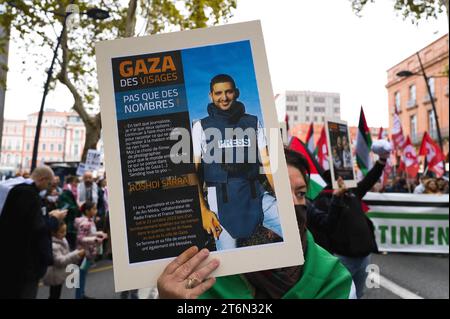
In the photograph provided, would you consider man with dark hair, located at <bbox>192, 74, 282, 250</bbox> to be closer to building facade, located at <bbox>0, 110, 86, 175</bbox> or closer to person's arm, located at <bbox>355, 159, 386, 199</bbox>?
building facade, located at <bbox>0, 110, 86, 175</bbox>

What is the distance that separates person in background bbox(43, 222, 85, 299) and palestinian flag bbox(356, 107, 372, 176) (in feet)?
5.82

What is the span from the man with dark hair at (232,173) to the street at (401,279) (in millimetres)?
3826

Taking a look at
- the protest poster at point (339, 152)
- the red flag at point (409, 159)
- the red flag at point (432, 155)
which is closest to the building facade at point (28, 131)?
the protest poster at point (339, 152)

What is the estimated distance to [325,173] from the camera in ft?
9.79

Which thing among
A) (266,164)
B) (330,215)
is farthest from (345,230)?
(266,164)

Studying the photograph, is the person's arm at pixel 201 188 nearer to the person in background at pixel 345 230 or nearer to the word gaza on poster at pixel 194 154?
the word gaza on poster at pixel 194 154

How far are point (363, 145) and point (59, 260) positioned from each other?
2.37 metres

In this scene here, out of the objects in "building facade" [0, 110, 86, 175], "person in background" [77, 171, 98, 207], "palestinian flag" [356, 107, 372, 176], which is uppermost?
"building facade" [0, 110, 86, 175]

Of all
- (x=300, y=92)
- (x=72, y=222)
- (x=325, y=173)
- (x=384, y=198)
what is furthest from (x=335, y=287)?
(x=384, y=198)

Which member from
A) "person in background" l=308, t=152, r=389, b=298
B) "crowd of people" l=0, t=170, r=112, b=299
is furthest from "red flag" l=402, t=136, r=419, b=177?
"crowd of people" l=0, t=170, r=112, b=299

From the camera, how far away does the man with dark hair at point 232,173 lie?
3.47ft

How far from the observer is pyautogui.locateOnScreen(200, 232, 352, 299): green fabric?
1.42m

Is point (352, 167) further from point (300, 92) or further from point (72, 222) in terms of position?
point (72, 222)

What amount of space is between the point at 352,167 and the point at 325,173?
81 cm
